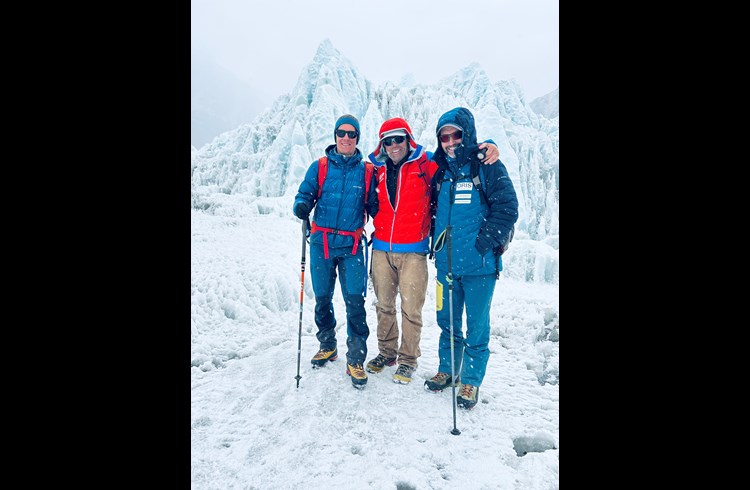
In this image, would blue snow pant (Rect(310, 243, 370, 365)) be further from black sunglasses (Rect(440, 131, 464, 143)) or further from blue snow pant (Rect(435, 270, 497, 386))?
black sunglasses (Rect(440, 131, 464, 143))

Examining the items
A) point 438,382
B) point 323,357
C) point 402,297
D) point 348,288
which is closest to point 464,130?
point 402,297

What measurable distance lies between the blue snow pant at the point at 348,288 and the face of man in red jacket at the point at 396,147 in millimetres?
1012

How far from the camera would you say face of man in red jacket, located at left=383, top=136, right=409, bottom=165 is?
3404mm

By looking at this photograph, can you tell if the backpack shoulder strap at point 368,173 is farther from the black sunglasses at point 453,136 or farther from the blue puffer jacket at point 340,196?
the black sunglasses at point 453,136

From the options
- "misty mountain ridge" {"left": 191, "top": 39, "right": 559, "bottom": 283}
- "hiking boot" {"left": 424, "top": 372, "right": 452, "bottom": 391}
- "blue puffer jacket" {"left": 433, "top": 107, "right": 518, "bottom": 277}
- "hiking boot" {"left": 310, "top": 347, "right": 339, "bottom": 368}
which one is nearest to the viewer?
"blue puffer jacket" {"left": 433, "top": 107, "right": 518, "bottom": 277}

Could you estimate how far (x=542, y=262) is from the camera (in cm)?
845

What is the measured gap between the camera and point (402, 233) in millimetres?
3428

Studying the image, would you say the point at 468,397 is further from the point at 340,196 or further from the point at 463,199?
the point at 340,196

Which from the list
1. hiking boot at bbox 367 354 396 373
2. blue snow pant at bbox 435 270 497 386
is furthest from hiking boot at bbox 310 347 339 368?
blue snow pant at bbox 435 270 497 386

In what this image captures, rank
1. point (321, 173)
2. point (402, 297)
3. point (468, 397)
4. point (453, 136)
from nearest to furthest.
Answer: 1. point (468, 397)
2. point (453, 136)
3. point (402, 297)
4. point (321, 173)

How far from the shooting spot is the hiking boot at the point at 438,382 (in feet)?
10.8

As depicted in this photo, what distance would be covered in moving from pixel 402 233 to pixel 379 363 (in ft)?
4.80
